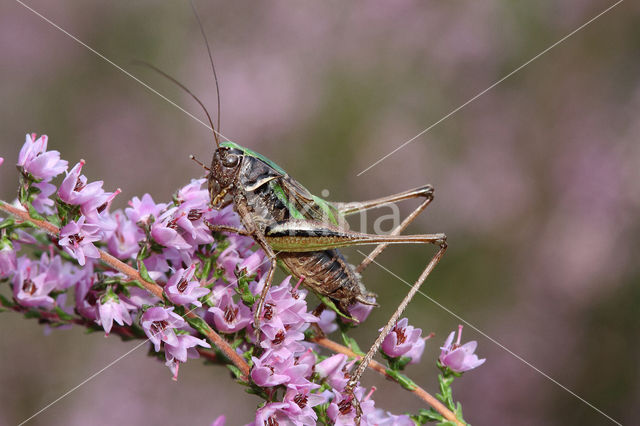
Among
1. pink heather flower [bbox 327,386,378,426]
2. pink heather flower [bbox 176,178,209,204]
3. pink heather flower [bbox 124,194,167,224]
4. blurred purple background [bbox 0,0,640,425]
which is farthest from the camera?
blurred purple background [bbox 0,0,640,425]

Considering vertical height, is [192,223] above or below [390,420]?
above

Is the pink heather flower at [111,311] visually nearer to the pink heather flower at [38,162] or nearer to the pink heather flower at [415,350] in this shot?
the pink heather flower at [38,162]

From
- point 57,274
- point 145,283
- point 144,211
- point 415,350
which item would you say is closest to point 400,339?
point 415,350

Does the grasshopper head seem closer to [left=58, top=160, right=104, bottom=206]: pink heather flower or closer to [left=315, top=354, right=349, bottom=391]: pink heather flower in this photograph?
[left=58, top=160, right=104, bottom=206]: pink heather flower

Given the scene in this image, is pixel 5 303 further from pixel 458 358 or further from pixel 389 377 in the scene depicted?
pixel 458 358

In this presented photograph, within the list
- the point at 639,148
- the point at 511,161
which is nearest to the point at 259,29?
the point at 511,161

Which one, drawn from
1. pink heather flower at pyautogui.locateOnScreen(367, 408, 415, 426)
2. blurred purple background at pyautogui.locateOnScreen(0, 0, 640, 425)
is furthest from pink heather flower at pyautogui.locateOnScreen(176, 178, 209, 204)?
blurred purple background at pyautogui.locateOnScreen(0, 0, 640, 425)
